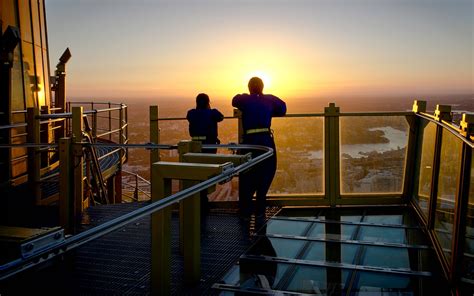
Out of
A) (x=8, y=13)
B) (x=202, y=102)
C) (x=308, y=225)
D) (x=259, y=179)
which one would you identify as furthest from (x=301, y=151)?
(x=8, y=13)

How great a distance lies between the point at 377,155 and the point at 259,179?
5.79 ft

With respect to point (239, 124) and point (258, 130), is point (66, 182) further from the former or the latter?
point (239, 124)

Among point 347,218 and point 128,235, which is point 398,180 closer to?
point 347,218

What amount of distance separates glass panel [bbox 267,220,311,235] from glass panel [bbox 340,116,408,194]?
142 cm

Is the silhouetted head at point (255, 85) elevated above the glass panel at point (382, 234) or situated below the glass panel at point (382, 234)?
above

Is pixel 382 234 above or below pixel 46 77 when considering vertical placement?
below

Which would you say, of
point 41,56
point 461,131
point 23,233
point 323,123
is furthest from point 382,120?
point 41,56

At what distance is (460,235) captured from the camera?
447 cm

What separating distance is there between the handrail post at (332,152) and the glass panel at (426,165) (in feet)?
3.85

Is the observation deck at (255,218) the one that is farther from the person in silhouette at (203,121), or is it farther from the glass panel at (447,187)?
the person in silhouette at (203,121)

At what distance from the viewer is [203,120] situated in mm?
7938

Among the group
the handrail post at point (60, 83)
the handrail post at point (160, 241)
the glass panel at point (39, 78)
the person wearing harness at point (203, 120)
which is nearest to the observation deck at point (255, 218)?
the handrail post at point (160, 241)

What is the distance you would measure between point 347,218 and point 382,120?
1.66 m

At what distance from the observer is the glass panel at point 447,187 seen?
4.88 metres
